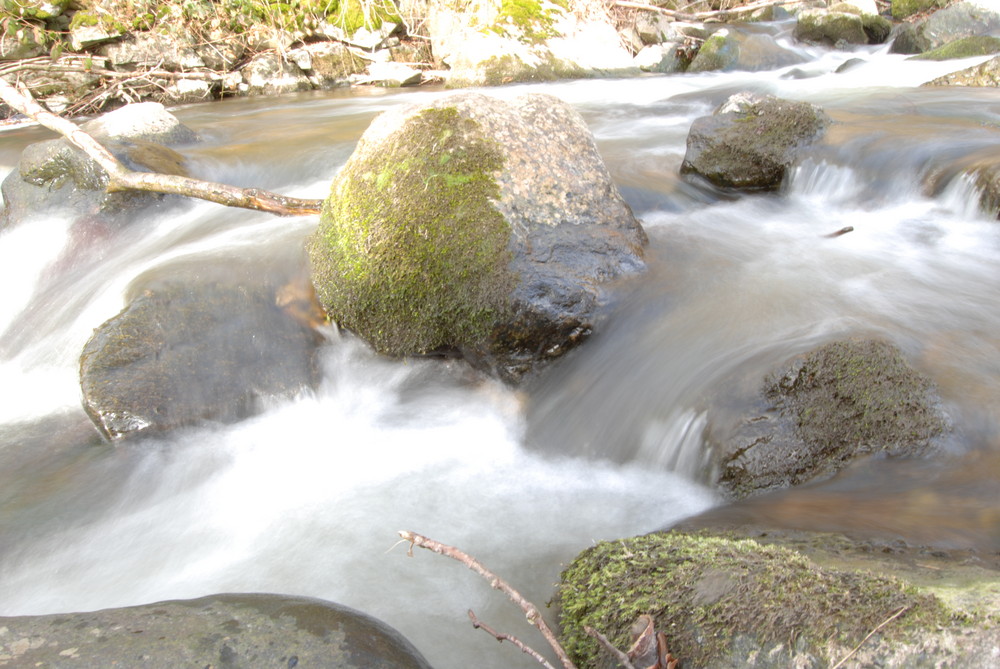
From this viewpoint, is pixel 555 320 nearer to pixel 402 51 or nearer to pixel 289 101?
pixel 289 101

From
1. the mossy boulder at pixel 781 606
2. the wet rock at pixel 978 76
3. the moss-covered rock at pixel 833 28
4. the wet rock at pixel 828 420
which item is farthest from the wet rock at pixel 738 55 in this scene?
the mossy boulder at pixel 781 606

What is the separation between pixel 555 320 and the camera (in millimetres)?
3910

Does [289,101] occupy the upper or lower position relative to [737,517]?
upper

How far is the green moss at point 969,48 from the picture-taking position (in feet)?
30.6

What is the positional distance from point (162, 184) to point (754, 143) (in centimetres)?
484

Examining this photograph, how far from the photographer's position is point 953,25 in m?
10.5

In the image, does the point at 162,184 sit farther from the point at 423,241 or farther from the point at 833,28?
the point at 833,28

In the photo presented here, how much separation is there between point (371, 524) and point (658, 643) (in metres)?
1.81

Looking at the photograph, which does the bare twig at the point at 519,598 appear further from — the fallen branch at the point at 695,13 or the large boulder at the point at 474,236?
the fallen branch at the point at 695,13

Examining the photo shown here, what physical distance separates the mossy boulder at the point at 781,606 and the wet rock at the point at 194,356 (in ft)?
8.47

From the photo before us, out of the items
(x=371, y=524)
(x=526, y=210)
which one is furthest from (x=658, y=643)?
(x=526, y=210)

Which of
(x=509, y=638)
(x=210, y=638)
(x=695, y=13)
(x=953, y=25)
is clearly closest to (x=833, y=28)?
(x=953, y=25)

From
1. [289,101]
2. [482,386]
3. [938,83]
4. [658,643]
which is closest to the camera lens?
[658,643]

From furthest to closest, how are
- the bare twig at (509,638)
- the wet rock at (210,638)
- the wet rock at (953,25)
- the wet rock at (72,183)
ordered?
the wet rock at (953,25) < the wet rock at (72,183) < the wet rock at (210,638) < the bare twig at (509,638)
